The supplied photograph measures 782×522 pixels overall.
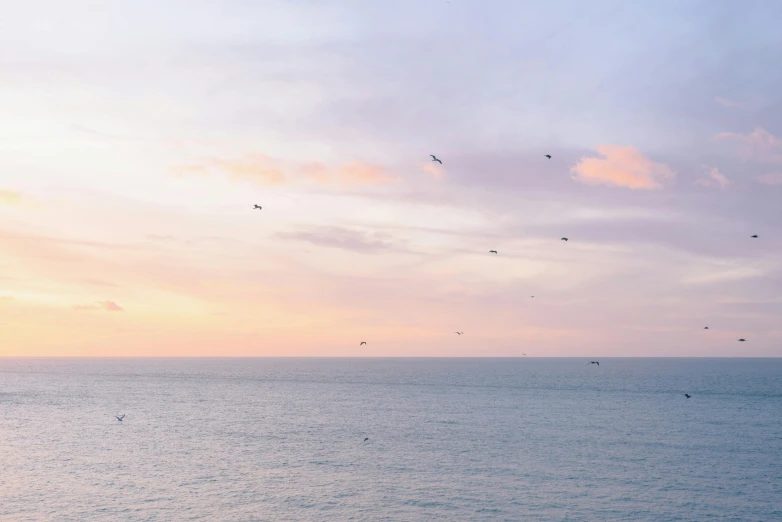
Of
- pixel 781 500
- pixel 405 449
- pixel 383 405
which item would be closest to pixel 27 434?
pixel 405 449

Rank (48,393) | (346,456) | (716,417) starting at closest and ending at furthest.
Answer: (346,456), (716,417), (48,393)

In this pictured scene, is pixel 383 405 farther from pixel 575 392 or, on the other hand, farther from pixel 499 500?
pixel 499 500

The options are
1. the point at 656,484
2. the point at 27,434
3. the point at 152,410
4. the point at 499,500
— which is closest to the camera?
the point at 499,500

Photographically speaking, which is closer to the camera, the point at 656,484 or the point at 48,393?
the point at 656,484

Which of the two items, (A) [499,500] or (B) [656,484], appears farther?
(B) [656,484]

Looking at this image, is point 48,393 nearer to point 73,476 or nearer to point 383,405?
point 383,405

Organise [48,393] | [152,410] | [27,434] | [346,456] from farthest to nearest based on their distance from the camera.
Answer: [48,393] → [152,410] → [27,434] → [346,456]

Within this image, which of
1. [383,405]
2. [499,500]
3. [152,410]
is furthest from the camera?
[383,405]

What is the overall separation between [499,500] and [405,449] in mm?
28288

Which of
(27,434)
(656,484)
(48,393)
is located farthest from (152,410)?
(656,484)

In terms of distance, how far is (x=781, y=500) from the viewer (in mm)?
64938

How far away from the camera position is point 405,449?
299 ft

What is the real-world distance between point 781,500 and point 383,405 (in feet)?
321

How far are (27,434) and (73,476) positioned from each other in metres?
36.9
